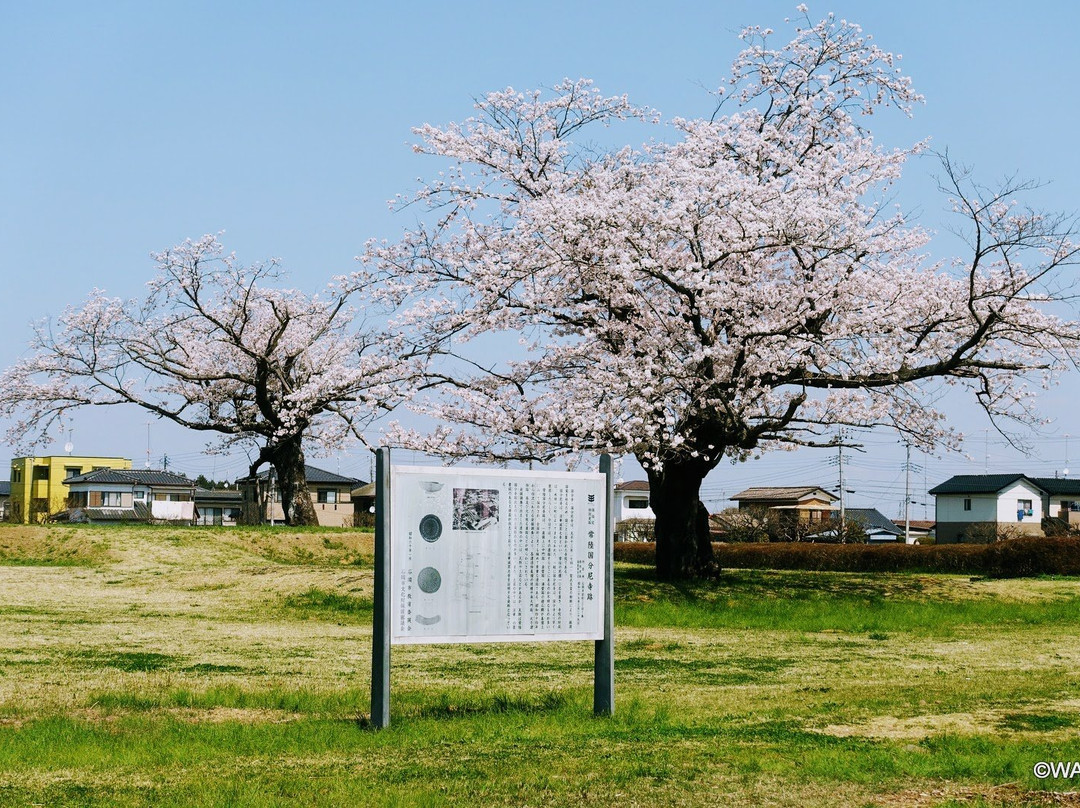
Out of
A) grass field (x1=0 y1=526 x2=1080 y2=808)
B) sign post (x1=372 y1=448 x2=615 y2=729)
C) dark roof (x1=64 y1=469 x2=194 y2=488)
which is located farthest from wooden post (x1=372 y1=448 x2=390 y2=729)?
dark roof (x1=64 y1=469 x2=194 y2=488)

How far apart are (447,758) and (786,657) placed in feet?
26.3

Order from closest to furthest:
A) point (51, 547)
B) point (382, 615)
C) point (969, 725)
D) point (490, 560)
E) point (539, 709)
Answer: point (969, 725), point (382, 615), point (490, 560), point (539, 709), point (51, 547)

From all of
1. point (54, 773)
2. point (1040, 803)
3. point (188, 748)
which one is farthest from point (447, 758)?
point (1040, 803)

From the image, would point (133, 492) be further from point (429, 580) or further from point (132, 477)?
point (429, 580)

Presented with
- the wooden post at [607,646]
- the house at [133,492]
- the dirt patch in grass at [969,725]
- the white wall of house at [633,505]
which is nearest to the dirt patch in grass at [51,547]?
the wooden post at [607,646]

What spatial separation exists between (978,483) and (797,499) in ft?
46.0

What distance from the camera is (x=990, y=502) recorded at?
64.4 metres

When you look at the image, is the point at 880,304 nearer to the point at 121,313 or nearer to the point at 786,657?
the point at 786,657

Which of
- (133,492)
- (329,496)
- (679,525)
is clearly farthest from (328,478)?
(679,525)

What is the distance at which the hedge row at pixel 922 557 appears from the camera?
107 ft

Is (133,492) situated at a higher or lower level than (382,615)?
lower

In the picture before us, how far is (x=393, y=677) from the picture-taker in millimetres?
12492

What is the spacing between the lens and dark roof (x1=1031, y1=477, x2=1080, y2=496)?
65938mm

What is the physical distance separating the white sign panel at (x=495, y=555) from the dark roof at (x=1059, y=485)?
206ft
